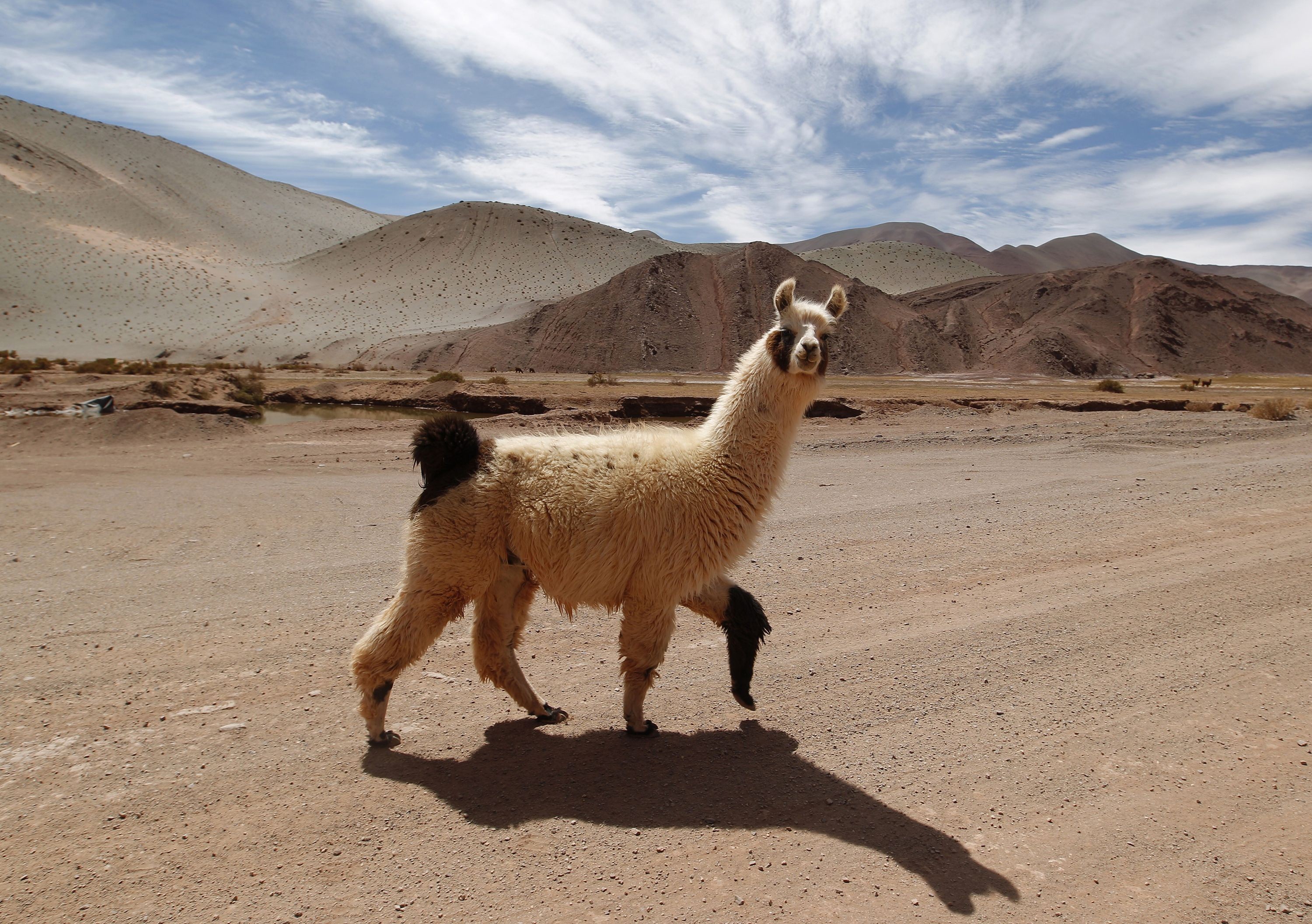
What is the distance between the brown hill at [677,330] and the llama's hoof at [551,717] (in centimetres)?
6980

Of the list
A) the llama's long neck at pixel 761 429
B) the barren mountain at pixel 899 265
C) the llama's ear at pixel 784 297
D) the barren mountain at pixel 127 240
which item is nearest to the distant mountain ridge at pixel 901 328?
the barren mountain at pixel 127 240

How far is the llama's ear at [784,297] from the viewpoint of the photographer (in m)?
4.62

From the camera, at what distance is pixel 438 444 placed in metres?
4.49

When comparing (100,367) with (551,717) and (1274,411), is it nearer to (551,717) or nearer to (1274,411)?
(551,717)

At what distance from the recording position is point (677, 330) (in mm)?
80125

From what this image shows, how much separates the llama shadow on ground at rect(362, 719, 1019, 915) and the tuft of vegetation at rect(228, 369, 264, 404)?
24134mm

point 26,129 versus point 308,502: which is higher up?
point 26,129

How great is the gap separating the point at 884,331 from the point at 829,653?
8044 centimetres

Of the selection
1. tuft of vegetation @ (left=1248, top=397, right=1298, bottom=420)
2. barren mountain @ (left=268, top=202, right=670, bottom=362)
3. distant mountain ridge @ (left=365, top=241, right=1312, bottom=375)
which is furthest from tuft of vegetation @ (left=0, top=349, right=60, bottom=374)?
barren mountain @ (left=268, top=202, right=670, bottom=362)

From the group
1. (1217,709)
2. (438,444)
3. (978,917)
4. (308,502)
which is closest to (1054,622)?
(1217,709)

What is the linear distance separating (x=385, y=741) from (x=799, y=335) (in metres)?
3.50

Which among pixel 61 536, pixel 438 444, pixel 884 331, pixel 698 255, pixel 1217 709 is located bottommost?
pixel 61 536

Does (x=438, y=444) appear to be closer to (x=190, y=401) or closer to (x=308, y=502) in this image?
(x=308, y=502)

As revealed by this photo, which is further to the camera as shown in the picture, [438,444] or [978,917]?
[438,444]
